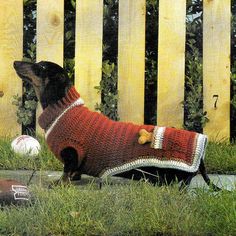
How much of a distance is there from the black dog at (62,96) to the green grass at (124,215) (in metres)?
0.57

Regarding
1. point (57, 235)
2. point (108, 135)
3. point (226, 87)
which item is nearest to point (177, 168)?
point (108, 135)

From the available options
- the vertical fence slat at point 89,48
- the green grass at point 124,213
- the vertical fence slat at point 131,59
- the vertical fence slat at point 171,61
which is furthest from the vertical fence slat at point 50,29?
the green grass at point 124,213

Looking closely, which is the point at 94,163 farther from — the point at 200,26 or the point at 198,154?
the point at 200,26

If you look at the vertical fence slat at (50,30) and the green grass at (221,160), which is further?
the vertical fence slat at (50,30)

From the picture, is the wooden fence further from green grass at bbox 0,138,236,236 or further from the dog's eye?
green grass at bbox 0,138,236,236

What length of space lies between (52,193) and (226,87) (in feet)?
8.12

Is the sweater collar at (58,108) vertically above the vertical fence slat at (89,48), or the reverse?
the vertical fence slat at (89,48)

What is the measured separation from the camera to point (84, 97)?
5.73 metres

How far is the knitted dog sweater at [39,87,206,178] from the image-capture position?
405 cm

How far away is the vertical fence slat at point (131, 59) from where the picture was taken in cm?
567

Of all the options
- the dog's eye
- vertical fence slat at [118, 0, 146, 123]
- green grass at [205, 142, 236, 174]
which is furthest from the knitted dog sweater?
vertical fence slat at [118, 0, 146, 123]

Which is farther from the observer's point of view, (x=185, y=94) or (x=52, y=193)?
(x=185, y=94)

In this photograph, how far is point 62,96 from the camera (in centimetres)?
424

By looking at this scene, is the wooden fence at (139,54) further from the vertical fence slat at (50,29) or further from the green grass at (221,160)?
the green grass at (221,160)
